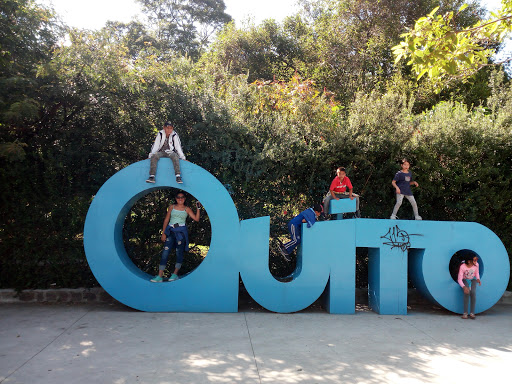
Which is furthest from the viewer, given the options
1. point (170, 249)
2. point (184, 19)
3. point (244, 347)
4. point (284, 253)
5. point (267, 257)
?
point (184, 19)

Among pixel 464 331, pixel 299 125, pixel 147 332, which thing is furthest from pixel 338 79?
pixel 147 332

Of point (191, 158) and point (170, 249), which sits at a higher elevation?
point (191, 158)

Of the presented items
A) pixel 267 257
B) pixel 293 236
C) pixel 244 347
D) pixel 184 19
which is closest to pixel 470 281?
pixel 293 236

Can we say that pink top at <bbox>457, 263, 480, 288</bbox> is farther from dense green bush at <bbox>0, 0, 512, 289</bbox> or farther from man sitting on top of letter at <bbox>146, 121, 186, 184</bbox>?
man sitting on top of letter at <bbox>146, 121, 186, 184</bbox>

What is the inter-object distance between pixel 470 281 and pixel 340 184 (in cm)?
270

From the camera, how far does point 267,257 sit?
6766mm

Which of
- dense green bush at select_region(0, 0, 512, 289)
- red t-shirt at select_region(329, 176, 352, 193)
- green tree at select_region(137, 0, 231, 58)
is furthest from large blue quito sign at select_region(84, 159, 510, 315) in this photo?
green tree at select_region(137, 0, 231, 58)

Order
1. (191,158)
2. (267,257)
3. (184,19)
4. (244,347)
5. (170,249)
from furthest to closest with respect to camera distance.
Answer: (184,19)
(191,158)
(170,249)
(267,257)
(244,347)

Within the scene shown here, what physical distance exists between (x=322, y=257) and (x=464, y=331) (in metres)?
2.32

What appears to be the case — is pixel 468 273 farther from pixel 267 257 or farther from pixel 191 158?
pixel 191 158

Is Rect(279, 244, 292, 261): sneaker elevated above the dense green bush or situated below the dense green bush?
below

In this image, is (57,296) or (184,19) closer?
(57,296)

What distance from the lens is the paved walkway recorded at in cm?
415

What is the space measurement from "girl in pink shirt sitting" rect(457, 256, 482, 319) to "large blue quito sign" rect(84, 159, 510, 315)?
6.0 inches
